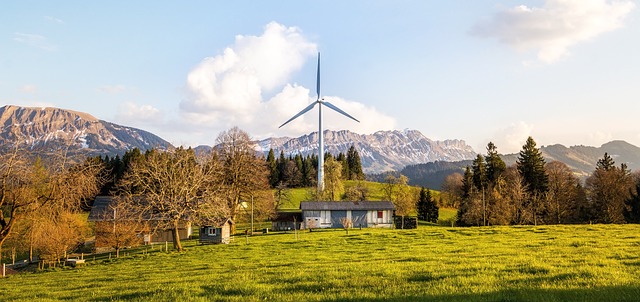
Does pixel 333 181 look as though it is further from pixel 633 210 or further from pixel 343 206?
pixel 633 210

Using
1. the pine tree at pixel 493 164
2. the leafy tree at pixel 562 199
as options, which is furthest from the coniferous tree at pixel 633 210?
the pine tree at pixel 493 164

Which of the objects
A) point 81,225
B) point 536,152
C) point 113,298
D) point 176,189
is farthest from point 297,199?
point 113,298

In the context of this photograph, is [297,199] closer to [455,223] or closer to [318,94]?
[318,94]

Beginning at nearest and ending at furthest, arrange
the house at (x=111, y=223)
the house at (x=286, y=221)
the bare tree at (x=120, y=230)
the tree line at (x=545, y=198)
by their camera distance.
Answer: the bare tree at (x=120, y=230), the house at (x=111, y=223), the tree line at (x=545, y=198), the house at (x=286, y=221)

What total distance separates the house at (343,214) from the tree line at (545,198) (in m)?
16.3

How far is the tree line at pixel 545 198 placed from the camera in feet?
253

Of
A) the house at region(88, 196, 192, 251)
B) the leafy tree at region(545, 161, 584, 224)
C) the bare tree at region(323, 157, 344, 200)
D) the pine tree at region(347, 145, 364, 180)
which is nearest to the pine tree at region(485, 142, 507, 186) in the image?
the leafy tree at region(545, 161, 584, 224)

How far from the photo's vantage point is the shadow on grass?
11484mm

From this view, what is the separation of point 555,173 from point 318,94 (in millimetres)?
61210

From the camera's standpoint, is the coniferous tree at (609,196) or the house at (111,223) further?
the coniferous tree at (609,196)

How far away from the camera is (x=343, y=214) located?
84188 millimetres

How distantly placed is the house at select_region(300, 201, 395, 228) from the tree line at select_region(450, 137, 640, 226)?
16345mm

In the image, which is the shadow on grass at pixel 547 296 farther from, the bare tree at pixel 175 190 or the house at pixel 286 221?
the house at pixel 286 221

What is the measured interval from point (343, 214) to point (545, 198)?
37.4 metres
